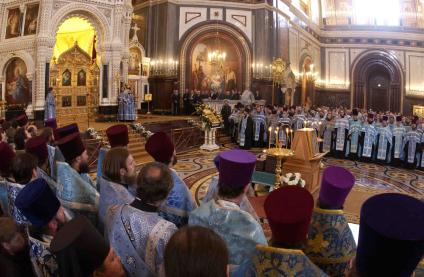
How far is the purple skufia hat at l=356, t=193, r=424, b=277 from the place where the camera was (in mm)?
1479

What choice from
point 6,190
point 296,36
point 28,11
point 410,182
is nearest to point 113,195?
point 6,190

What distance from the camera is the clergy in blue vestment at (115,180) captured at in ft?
10.1

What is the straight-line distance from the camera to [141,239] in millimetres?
2320

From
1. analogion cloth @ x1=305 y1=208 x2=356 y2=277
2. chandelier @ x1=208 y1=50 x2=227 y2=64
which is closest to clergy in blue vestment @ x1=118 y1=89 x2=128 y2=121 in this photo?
chandelier @ x1=208 y1=50 x2=227 y2=64

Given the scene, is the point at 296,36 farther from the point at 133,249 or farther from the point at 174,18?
the point at 133,249

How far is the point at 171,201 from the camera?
3264 mm

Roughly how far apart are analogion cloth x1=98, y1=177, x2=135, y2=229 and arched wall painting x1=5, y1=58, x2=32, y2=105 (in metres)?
13.2

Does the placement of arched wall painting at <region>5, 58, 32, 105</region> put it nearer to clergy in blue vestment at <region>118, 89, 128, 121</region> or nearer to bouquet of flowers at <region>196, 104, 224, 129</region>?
clergy in blue vestment at <region>118, 89, 128, 121</region>

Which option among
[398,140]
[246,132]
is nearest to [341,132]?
[398,140]

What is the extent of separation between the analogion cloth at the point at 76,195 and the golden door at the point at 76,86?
13391 mm

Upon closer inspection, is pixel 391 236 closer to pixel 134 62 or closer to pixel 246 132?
pixel 246 132

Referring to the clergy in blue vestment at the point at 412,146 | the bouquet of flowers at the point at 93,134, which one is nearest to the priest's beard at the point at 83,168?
the bouquet of flowers at the point at 93,134

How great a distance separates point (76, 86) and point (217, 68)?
832 cm

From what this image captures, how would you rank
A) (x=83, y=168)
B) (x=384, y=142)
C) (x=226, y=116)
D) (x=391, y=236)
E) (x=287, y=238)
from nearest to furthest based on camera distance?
(x=391, y=236)
(x=287, y=238)
(x=83, y=168)
(x=384, y=142)
(x=226, y=116)
